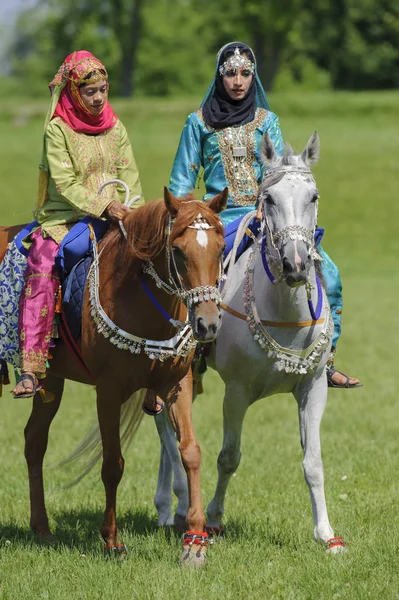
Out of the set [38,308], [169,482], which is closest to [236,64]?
[38,308]

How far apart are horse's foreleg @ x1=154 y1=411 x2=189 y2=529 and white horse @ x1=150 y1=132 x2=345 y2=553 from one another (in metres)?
0.45

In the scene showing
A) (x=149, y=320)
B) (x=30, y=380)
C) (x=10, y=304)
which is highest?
(x=149, y=320)

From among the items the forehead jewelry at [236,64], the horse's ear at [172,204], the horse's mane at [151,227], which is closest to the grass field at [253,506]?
the horse's mane at [151,227]

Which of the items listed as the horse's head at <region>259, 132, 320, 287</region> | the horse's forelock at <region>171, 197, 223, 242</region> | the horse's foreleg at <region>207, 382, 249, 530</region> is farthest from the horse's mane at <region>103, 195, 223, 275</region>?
the horse's foreleg at <region>207, 382, 249, 530</region>

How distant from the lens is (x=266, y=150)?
636cm

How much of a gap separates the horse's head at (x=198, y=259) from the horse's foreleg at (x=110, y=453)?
1.06m

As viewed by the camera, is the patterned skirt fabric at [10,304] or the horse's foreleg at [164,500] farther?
the horse's foreleg at [164,500]

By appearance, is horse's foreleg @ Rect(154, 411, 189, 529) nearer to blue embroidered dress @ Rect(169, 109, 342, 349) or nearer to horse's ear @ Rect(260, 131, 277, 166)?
blue embroidered dress @ Rect(169, 109, 342, 349)

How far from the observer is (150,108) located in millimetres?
45281

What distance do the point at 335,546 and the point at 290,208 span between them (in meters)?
2.04

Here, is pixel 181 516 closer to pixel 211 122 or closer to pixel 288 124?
pixel 211 122

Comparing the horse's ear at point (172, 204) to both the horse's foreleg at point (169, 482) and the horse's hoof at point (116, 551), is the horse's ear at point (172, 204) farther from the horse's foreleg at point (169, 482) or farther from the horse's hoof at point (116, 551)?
the horse's foreleg at point (169, 482)

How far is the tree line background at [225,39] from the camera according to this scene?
215 feet

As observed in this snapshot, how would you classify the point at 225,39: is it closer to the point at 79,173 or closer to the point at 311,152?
the point at 79,173
